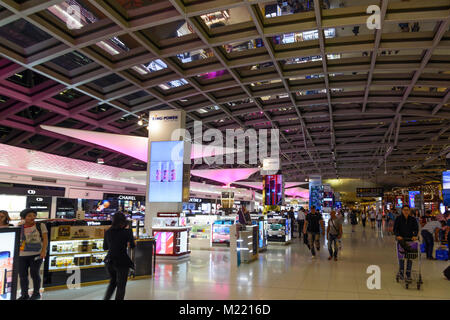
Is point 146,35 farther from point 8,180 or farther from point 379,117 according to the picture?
point 379,117

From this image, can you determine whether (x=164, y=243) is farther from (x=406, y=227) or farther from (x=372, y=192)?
(x=372, y=192)

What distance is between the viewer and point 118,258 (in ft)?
14.6

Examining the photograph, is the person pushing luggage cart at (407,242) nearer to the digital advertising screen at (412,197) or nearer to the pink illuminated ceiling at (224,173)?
the pink illuminated ceiling at (224,173)

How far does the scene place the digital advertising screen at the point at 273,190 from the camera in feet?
61.2

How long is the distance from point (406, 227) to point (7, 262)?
266 inches

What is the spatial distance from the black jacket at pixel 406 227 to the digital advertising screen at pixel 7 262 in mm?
6592

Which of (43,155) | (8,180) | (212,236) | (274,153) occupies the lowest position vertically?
(212,236)

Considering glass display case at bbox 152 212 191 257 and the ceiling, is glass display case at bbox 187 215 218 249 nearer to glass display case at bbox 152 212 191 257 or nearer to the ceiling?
glass display case at bbox 152 212 191 257

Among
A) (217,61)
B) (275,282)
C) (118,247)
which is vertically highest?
(217,61)

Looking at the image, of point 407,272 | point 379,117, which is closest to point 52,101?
point 407,272

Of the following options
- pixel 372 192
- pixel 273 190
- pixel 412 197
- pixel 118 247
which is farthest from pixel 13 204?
pixel 372 192

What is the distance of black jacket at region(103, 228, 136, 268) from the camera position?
445 cm
